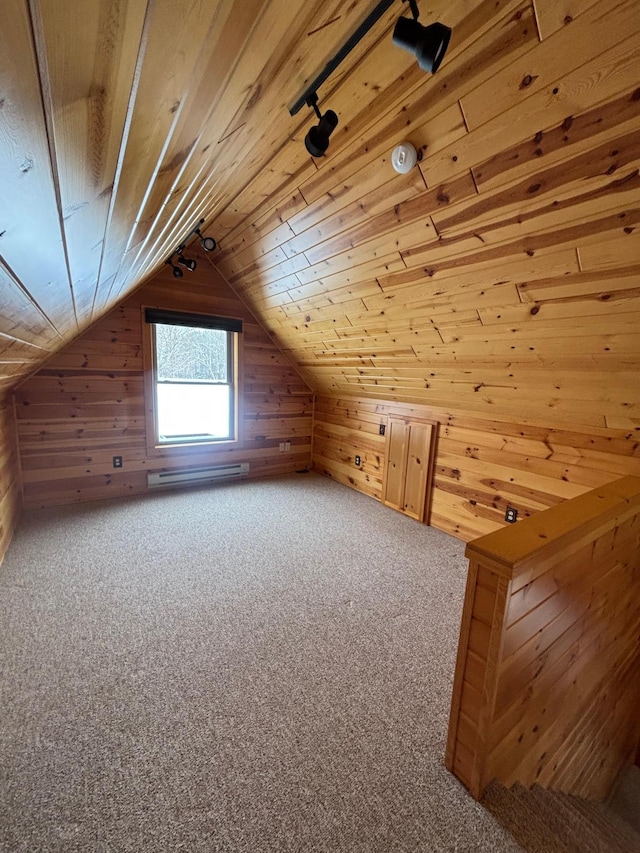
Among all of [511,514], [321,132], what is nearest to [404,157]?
[321,132]

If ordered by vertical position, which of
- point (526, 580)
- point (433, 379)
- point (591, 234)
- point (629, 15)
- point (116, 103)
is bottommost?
point (526, 580)

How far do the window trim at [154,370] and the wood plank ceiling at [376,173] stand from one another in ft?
3.51

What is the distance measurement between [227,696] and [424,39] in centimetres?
224

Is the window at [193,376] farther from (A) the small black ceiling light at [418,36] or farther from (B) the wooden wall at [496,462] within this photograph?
(A) the small black ceiling light at [418,36]

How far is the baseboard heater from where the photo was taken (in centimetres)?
371

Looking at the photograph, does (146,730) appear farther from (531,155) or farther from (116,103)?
(531,155)

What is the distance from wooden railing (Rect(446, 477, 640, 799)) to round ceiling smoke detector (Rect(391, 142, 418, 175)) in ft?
4.95

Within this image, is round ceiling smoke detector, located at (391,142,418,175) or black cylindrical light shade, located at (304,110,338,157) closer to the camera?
black cylindrical light shade, located at (304,110,338,157)

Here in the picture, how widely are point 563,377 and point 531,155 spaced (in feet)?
3.96

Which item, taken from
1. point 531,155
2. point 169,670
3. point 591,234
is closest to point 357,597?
point 169,670

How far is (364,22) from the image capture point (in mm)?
869

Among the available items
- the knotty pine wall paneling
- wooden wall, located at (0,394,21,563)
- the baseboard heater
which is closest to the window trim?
the baseboard heater

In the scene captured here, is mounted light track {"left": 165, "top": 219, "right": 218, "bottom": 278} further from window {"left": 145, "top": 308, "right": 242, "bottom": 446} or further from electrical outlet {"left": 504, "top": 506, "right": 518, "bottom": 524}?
electrical outlet {"left": 504, "top": 506, "right": 518, "bottom": 524}

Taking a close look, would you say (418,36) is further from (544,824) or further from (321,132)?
(544,824)
